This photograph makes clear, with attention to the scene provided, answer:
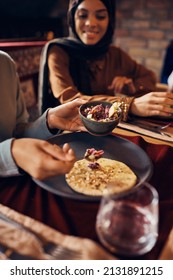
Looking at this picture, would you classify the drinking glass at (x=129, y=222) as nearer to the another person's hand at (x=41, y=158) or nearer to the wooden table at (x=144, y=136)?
the another person's hand at (x=41, y=158)

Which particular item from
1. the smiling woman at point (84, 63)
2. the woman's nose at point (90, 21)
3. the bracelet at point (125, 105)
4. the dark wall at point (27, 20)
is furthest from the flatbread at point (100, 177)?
A: the dark wall at point (27, 20)

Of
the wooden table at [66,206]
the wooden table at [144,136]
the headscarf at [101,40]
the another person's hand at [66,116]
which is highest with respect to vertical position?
the headscarf at [101,40]

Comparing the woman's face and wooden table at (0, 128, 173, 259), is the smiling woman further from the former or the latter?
wooden table at (0, 128, 173, 259)

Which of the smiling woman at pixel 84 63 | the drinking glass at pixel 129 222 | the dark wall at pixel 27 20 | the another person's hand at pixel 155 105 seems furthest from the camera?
the dark wall at pixel 27 20

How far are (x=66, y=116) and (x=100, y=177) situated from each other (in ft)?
1.08

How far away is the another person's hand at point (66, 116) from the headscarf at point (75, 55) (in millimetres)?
467

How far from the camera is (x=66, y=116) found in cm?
94

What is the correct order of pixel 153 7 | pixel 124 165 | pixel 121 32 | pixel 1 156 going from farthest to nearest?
pixel 121 32 < pixel 153 7 < pixel 124 165 < pixel 1 156

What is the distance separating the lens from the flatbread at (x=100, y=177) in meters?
0.63

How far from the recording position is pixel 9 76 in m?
1.02
